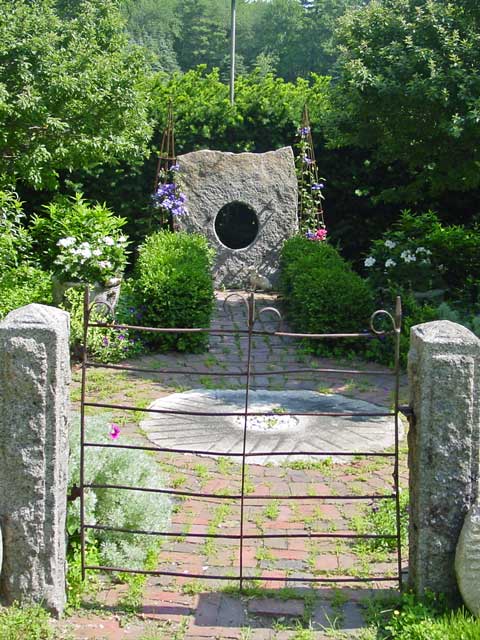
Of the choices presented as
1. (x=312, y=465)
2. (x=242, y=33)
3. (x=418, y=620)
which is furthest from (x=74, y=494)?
(x=242, y=33)

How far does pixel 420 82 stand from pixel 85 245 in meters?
3.76

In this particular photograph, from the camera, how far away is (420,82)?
780cm

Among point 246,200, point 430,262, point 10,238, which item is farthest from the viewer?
point 246,200

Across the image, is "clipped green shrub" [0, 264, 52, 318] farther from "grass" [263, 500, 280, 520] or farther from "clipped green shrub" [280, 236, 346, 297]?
"grass" [263, 500, 280, 520]

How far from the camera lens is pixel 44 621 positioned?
3.30 m

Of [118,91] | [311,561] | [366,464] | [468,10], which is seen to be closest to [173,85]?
[118,91]

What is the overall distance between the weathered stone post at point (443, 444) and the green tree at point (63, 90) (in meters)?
5.61

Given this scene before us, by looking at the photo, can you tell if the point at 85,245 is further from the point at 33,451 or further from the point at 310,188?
the point at 33,451

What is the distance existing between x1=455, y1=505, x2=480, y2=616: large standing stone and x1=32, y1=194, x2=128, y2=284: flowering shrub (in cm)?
589

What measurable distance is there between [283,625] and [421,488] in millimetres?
833

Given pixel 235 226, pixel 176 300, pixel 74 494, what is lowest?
pixel 74 494

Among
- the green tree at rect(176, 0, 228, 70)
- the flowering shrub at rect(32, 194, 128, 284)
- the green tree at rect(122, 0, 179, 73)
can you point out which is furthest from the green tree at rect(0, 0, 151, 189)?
the green tree at rect(176, 0, 228, 70)

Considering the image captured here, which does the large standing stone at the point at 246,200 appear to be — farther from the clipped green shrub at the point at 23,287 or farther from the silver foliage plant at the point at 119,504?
the silver foliage plant at the point at 119,504

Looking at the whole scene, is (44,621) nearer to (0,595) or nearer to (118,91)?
(0,595)
